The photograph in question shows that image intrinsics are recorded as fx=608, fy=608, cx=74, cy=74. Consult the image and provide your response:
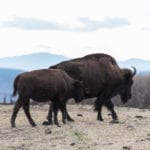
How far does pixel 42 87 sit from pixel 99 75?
356 cm

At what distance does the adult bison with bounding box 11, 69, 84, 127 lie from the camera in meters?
19.0

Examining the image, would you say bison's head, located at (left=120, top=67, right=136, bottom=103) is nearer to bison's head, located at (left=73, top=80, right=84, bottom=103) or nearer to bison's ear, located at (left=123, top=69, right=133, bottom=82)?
bison's ear, located at (left=123, top=69, right=133, bottom=82)

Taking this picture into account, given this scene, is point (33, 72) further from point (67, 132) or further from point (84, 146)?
point (84, 146)

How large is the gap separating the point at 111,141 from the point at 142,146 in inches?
54.4

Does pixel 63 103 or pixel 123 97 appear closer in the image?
pixel 63 103

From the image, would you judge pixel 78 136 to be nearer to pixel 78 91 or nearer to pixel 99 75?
pixel 78 91

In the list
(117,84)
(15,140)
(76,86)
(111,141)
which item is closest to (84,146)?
(111,141)

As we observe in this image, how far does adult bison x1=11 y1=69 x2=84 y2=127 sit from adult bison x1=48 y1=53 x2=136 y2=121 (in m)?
1.22

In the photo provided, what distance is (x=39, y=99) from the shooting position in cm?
1925

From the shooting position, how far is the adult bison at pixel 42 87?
62.3ft

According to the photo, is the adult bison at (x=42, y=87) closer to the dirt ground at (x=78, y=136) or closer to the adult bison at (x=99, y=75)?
the dirt ground at (x=78, y=136)

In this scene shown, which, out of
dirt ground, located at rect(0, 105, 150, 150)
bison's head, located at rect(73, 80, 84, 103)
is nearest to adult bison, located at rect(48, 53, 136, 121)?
bison's head, located at rect(73, 80, 84, 103)

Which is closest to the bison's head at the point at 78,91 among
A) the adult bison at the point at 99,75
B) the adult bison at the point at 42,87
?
the adult bison at the point at 99,75

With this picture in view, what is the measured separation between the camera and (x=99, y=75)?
2211 cm
